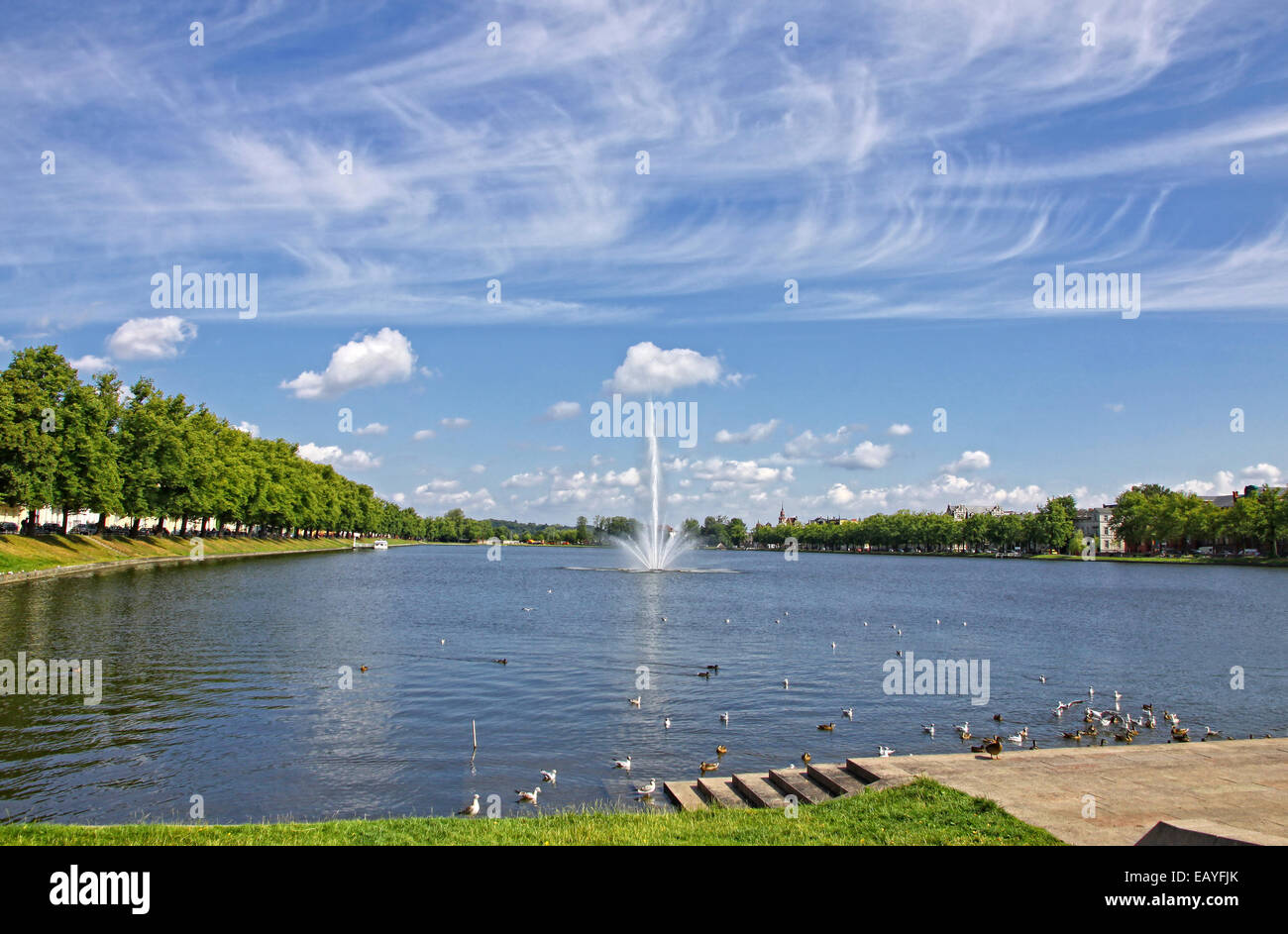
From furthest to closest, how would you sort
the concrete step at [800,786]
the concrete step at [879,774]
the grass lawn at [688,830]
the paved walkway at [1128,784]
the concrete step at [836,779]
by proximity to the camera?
the concrete step at [800,786], the concrete step at [836,779], the concrete step at [879,774], the paved walkway at [1128,784], the grass lawn at [688,830]

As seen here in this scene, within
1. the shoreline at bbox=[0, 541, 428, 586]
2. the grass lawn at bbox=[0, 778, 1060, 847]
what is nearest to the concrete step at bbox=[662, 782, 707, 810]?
the grass lawn at bbox=[0, 778, 1060, 847]

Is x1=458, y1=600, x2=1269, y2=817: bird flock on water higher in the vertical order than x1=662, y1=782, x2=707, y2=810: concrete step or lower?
lower

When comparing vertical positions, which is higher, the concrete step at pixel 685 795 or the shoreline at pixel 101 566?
the shoreline at pixel 101 566

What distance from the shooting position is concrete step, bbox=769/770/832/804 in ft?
53.7

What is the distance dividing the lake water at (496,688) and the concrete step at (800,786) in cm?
366

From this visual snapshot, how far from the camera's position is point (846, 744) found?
82.3 feet

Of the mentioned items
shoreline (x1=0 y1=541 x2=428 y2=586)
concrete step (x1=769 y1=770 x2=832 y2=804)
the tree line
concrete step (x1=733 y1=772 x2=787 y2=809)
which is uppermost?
the tree line

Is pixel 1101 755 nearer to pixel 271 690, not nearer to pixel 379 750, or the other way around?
pixel 379 750

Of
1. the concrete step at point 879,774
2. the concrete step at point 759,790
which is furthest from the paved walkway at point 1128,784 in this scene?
the concrete step at point 759,790

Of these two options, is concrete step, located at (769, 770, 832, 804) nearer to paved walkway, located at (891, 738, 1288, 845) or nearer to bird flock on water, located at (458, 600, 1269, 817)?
paved walkway, located at (891, 738, 1288, 845)

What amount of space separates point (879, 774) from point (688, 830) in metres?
4.93

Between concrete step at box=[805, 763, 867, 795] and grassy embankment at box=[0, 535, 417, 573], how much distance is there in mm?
70832

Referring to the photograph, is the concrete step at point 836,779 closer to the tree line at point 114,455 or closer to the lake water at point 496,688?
the lake water at point 496,688

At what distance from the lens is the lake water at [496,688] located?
2083cm
